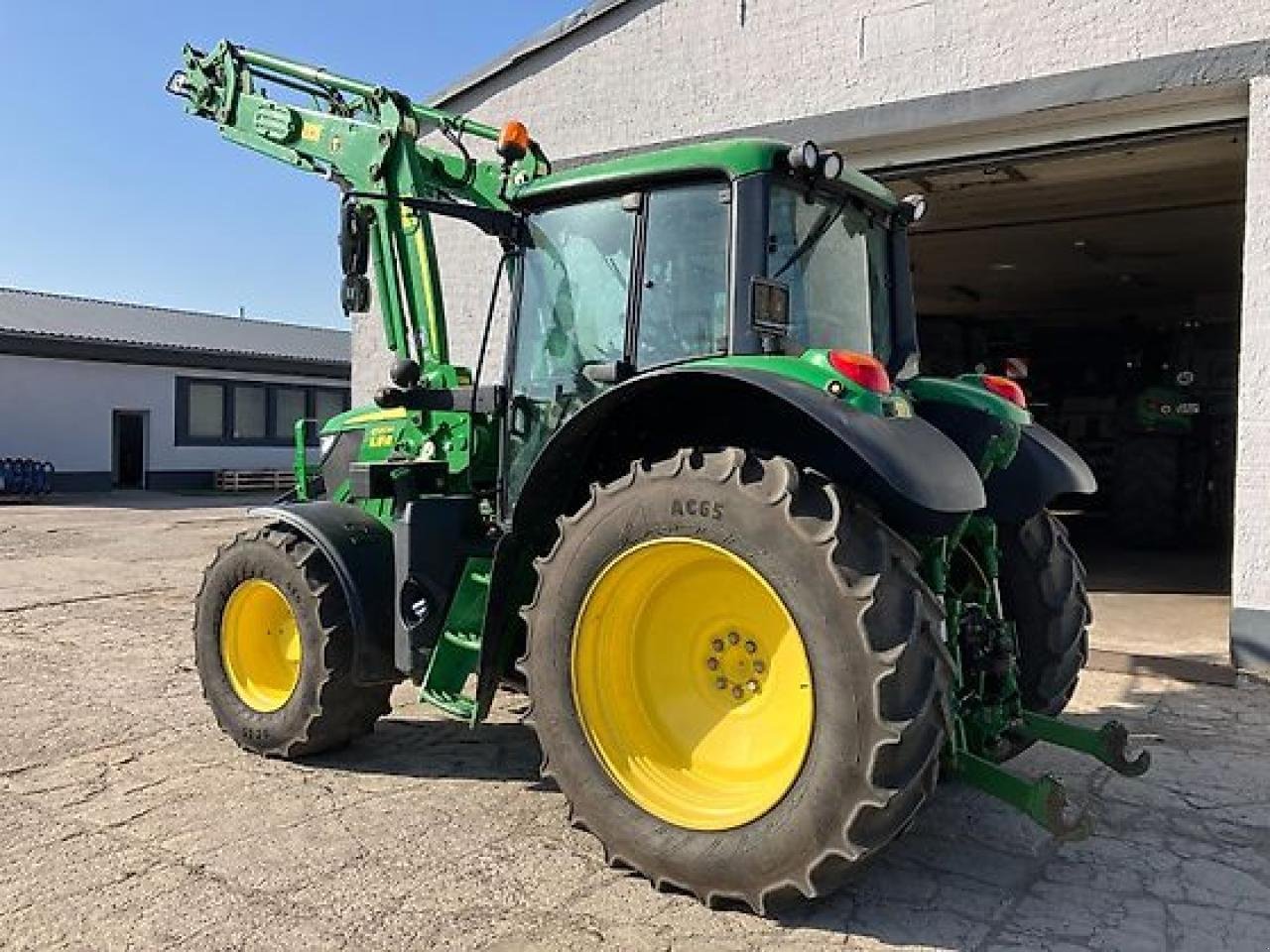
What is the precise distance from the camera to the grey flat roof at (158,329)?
25219 millimetres

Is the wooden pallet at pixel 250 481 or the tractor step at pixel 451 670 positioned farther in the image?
the wooden pallet at pixel 250 481

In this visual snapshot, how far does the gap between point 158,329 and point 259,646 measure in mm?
26139

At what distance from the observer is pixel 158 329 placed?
2841cm

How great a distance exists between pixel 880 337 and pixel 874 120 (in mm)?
4411

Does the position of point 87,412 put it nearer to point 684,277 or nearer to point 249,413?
point 249,413

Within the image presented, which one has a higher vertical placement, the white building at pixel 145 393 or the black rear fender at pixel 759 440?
the white building at pixel 145 393

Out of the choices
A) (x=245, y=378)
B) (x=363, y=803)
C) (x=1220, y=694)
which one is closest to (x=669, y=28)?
(x=1220, y=694)

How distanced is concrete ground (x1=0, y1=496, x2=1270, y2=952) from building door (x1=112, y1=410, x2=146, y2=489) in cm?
2216

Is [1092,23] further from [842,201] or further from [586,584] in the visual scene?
[586,584]

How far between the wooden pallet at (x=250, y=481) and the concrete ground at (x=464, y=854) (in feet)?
71.4

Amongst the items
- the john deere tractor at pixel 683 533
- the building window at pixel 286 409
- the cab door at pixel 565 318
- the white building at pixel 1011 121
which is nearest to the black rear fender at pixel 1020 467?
the john deere tractor at pixel 683 533

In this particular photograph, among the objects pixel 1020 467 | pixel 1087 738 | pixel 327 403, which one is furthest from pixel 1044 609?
pixel 327 403

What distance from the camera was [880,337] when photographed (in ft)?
14.4

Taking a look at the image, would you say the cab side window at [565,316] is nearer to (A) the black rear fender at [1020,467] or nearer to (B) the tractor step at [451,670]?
(B) the tractor step at [451,670]
